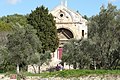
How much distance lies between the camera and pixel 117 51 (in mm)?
36375

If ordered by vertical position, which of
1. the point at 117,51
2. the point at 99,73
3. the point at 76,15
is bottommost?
the point at 99,73

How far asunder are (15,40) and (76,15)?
33.9m

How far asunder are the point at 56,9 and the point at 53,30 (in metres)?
10.4

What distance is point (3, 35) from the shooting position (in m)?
59.3

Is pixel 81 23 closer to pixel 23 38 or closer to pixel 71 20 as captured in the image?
pixel 71 20

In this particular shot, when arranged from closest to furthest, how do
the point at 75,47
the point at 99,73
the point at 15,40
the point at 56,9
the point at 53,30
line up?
the point at 99,73
the point at 15,40
the point at 75,47
the point at 53,30
the point at 56,9

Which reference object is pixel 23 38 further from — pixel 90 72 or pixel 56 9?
pixel 56 9

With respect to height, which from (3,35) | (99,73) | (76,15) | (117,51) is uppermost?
(76,15)

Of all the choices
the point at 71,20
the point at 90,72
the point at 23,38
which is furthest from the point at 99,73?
the point at 71,20

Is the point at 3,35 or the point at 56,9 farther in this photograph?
the point at 56,9

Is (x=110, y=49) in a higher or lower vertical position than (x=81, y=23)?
lower

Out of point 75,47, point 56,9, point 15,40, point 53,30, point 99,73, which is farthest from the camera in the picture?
point 56,9

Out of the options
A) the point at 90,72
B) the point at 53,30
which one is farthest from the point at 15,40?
the point at 53,30

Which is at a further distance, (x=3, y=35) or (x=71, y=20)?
(x=71, y=20)
